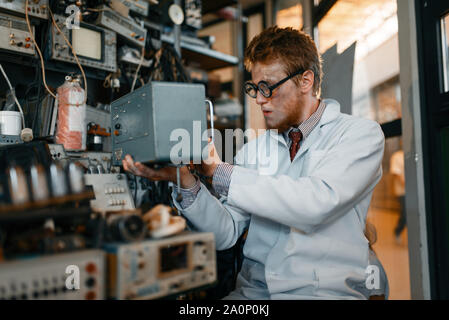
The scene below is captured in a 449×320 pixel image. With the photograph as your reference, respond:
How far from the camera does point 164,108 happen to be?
2.87ft

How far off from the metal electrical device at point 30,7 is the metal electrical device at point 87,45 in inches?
2.7

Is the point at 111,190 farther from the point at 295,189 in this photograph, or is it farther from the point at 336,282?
the point at 336,282

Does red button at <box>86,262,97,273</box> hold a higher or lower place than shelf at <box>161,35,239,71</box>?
lower

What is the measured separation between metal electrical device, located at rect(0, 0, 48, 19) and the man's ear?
113 cm

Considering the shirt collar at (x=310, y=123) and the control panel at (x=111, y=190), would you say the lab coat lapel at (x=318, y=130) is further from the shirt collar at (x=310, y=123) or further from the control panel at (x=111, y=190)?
the control panel at (x=111, y=190)

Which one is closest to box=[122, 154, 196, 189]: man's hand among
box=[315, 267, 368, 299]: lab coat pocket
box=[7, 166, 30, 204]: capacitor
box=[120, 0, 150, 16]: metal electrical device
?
box=[7, 166, 30, 204]: capacitor

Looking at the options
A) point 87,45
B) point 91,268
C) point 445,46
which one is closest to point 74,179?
point 91,268

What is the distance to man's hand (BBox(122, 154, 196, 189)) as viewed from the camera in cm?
98

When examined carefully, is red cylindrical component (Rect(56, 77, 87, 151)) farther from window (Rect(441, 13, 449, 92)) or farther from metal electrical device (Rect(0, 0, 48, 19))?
window (Rect(441, 13, 449, 92))

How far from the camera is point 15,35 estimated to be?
1.41m

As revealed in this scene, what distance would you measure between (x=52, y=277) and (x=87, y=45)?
4.32 feet
